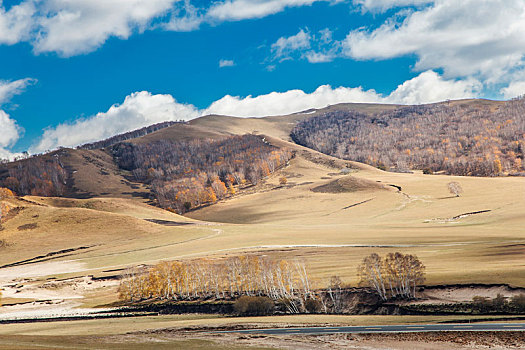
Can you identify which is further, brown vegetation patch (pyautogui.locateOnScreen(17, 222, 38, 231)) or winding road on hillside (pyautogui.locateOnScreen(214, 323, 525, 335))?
brown vegetation patch (pyautogui.locateOnScreen(17, 222, 38, 231))

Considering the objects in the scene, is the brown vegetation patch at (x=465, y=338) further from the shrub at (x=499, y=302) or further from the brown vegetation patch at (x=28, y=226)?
the brown vegetation patch at (x=28, y=226)

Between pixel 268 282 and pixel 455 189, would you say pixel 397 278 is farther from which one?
pixel 455 189

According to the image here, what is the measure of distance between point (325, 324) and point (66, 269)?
86721 millimetres

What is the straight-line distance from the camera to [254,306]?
5953 cm

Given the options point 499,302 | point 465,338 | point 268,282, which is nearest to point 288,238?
point 268,282

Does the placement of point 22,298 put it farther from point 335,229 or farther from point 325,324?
point 335,229

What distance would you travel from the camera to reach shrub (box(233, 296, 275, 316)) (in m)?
58.5

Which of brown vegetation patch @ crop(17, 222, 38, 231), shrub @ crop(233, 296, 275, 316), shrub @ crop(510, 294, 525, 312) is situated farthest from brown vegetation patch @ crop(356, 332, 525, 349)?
brown vegetation patch @ crop(17, 222, 38, 231)

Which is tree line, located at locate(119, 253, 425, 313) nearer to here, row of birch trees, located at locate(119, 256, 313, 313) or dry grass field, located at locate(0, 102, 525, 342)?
row of birch trees, located at locate(119, 256, 313, 313)

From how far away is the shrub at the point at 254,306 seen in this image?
192 feet

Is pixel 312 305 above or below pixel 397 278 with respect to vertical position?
below

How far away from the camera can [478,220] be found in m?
122

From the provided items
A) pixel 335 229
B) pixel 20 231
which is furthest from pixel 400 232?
pixel 20 231

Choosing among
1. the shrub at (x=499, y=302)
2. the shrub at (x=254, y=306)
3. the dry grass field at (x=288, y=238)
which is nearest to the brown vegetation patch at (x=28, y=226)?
the dry grass field at (x=288, y=238)
